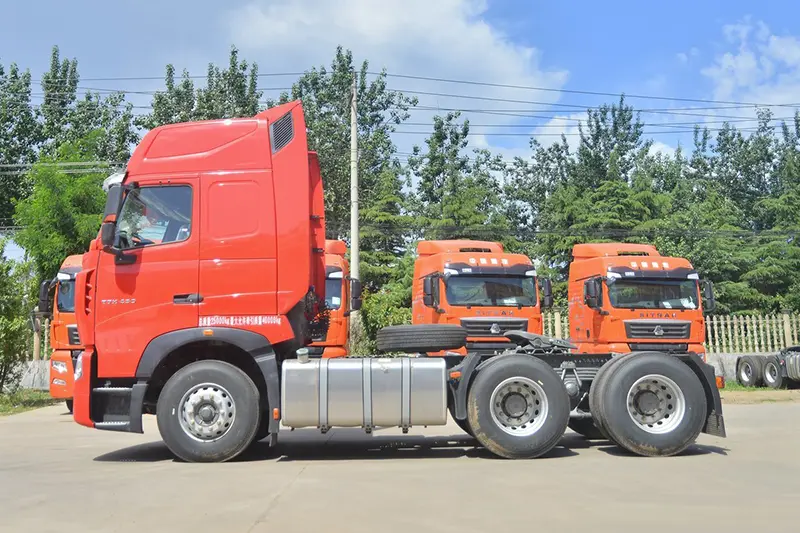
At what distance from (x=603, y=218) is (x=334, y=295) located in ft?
67.1

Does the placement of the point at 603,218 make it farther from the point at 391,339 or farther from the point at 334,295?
the point at 391,339

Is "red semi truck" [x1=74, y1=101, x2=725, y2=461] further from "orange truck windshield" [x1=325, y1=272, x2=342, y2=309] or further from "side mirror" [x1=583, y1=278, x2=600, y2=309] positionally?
"side mirror" [x1=583, y1=278, x2=600, y2=309]

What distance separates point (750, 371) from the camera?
21.6 meters

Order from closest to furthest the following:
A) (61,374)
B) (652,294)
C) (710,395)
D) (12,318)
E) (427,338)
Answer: (710,395), (427,338), (61,374), (652,294), (12,318)

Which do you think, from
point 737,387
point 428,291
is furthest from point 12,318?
point 737,387

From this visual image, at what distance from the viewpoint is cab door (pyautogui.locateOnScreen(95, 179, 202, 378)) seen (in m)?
8.52

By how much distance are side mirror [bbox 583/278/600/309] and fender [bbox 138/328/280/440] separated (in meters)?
8.15

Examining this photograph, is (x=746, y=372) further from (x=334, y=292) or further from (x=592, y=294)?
(x=334, y=292)

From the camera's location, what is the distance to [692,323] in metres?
14.7

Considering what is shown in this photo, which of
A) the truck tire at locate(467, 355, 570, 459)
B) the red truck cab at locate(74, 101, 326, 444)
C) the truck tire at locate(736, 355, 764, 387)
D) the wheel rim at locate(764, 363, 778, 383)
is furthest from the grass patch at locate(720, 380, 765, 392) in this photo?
the red truck cab at locate(74, 101, 326, 444)

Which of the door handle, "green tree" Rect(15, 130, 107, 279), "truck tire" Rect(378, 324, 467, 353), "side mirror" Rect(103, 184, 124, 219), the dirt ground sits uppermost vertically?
"green tree" Rect(15, 130, 107, 279)

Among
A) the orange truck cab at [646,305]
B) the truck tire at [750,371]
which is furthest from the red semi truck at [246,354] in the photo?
the truck tire at [750,371]

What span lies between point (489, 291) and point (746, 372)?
1153 cm

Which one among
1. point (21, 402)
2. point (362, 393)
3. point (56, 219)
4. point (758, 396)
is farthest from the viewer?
point (56, 219)
